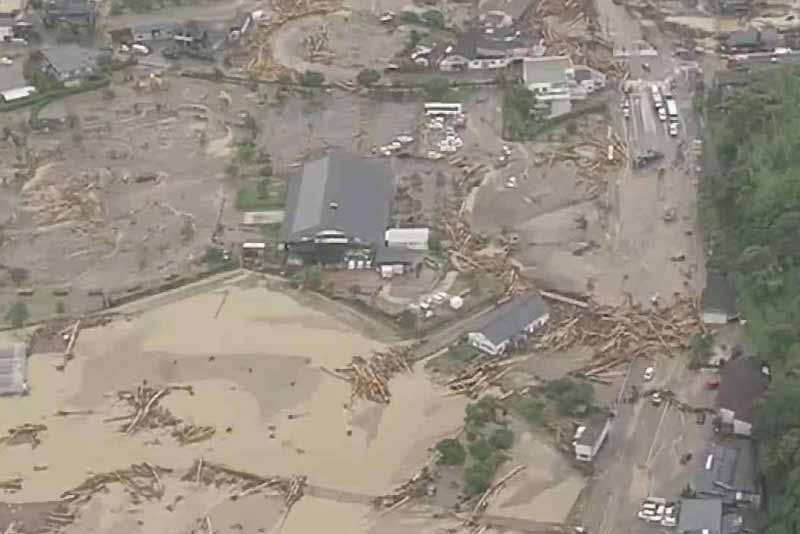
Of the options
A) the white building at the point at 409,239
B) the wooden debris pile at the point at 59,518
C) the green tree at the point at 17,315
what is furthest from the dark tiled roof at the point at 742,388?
the green tree at the point at 17,315

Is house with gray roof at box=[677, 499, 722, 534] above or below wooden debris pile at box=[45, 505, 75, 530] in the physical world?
above

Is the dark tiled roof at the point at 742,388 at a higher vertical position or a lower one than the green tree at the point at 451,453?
higher

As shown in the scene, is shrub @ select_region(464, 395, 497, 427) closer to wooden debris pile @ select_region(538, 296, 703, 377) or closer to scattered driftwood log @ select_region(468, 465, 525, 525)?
scattered driftwood log @ select_region(468, 465, 525, 525)

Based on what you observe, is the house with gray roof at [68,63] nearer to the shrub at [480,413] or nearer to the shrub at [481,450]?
the shrub at [480,413]

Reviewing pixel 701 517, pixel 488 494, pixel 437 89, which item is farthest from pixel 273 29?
pixel 701 517

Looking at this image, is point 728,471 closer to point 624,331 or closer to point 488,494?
point 488,494

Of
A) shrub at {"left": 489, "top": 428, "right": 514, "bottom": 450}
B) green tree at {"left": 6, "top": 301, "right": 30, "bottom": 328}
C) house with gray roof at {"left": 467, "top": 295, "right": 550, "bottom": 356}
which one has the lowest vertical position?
green tree at {"left": 6, "top": 301, "right": 30, "bottom": 328}

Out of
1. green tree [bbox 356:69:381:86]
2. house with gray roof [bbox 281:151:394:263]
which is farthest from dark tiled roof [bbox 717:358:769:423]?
green tree [bbox 356:69:381:86]
